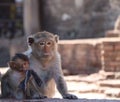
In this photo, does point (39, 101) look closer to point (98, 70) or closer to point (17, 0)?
point (98, 70)

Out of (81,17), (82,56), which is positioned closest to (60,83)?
(82,56)

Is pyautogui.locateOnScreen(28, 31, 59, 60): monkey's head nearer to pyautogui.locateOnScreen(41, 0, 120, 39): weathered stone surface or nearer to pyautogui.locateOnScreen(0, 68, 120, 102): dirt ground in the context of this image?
pyautogui.locateOnScreen(0, 68, 120, 102): dirt ground

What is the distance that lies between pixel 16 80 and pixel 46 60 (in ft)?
1.95

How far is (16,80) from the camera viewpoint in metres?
5.38

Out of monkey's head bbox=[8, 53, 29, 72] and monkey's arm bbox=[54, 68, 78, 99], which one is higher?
monkey's head bbox=[8, 53, 29, 72]

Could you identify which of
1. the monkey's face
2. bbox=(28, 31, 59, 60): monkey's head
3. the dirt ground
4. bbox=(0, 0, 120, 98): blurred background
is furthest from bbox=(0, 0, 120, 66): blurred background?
the monkey's face

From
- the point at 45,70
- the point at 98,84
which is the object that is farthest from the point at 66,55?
the point at 45,70

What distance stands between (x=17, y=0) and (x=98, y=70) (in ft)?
29.4

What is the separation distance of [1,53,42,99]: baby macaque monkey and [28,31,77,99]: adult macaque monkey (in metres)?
0.39

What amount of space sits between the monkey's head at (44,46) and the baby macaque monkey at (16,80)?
0.35 metres

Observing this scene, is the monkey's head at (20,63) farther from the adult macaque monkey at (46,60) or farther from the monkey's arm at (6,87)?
the adult macaque monkey at (46,60)

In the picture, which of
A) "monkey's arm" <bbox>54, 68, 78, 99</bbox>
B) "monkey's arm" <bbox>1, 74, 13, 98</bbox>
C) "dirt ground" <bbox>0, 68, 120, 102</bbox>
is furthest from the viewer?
"dirt ground" <bbox>0, 68, 120, 102</bbox>

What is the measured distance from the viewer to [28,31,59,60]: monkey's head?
569 cm

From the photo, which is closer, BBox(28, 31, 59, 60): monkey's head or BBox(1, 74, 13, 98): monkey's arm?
BBox(1, 74, 13, 98): monkey's arm
